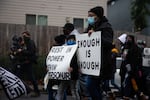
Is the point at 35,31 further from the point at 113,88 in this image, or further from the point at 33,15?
the point at 113,88

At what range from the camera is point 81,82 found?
972cm

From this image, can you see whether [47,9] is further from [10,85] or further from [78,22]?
[10,85]

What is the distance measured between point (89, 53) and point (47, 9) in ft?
52.2

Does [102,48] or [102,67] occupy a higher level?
[102,48]

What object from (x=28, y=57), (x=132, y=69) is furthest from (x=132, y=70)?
(x=28, y=57)

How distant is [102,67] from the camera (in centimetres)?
781

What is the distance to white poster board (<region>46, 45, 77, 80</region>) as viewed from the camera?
340 inches

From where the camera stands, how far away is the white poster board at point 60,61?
8641 mm

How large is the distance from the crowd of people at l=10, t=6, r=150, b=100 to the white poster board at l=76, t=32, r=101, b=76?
2.8 inches

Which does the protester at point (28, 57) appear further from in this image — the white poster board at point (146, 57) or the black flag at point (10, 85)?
the black flag at point (10, 85)

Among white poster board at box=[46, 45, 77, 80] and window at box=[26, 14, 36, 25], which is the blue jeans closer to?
white poster board at box=[46, 45, 77, 80]

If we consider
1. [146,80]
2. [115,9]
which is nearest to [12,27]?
[146,80]

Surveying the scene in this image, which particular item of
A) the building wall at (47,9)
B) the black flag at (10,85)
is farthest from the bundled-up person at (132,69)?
the building wall at (47,9)

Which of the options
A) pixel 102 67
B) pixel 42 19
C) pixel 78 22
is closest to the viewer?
pixel 102 67
